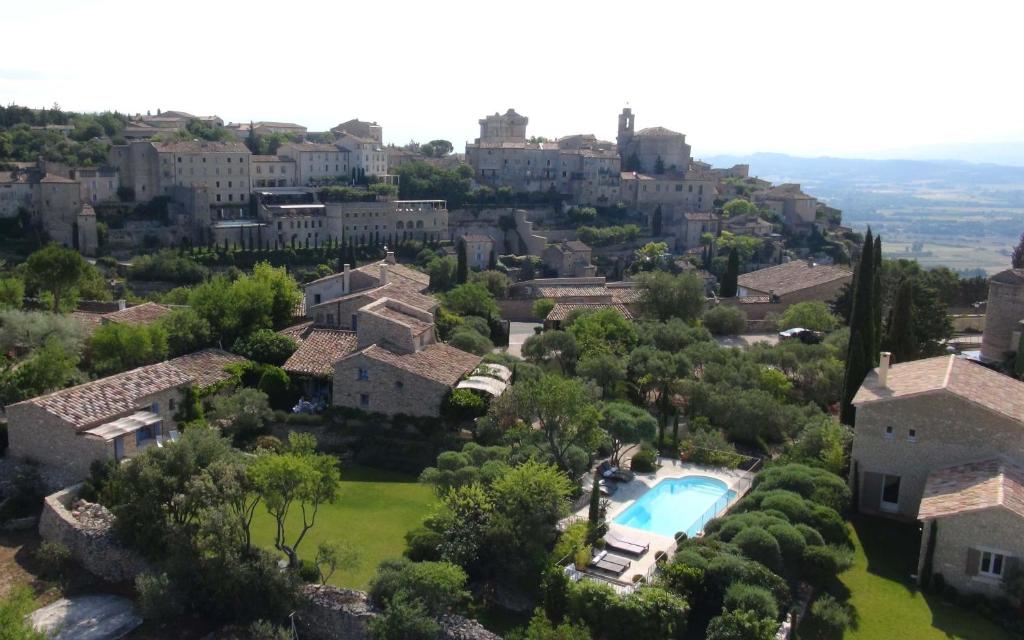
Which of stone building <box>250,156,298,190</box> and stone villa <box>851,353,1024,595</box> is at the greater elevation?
stone building <box>250,156,298,190</box>

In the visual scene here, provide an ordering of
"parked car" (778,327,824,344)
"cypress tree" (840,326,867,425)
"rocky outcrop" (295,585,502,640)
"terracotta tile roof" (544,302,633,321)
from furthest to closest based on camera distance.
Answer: "terracotta tile roof" (544,302,633,321), "parked car" (778,327,824,344), "cypress tree" (840,326,867,425), "rocky outcrop" (295,585,502,640)

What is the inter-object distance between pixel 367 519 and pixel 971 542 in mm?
14477

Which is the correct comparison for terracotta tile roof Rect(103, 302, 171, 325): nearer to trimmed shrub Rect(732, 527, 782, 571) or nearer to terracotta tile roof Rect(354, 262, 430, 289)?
terracotta tile roof Rect(354, 262, 430, 289)

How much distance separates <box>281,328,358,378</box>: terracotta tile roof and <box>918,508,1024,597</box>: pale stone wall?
18802 mm

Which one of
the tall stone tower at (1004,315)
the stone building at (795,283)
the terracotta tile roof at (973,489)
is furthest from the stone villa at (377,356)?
the stone building at (795,283)

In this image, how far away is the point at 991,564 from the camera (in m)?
18.9

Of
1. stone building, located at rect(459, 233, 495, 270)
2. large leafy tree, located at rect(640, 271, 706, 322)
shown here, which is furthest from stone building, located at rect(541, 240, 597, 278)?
large leafy tree, located at rect(640, 271, 706, 322)

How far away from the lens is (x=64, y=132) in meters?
85.6

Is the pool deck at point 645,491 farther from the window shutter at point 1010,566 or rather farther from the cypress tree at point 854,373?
the window shutter at point 1010,566

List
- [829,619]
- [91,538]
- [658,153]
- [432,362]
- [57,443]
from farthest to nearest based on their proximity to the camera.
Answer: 1. [658,153]
2. [432,362]
3. [57,443]
4. [91,538]
5. [829,619]

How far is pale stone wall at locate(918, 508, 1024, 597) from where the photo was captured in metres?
18.5

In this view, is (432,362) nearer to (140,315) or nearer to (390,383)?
(390,383)

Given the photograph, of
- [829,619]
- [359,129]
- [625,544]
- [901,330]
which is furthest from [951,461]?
[359,129]

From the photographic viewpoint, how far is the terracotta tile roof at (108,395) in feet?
78.8
